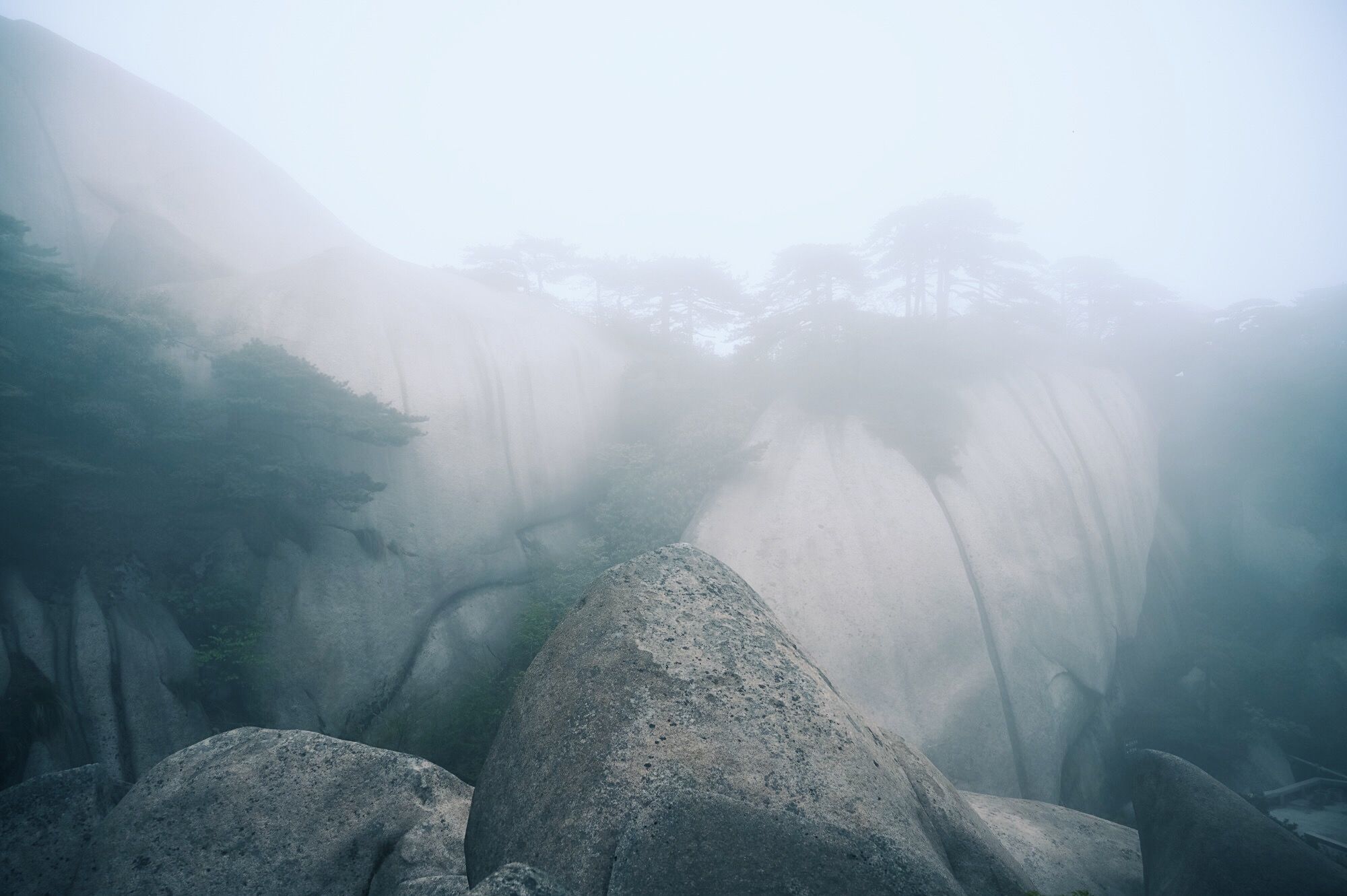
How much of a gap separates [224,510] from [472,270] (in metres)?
11.5

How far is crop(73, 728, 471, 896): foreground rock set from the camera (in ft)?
10.4

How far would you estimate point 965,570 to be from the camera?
11758 millimetres

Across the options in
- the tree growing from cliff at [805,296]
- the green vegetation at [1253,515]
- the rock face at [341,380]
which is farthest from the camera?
the tree growing from cliff at [805,296]

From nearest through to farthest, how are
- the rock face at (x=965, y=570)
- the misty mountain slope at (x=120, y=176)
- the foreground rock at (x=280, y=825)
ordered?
1. the foreground rock at (x=280, y=825)
2. the rock face at (x=965, y=570)
3. the misty mountain slope at (x=120, y=176)

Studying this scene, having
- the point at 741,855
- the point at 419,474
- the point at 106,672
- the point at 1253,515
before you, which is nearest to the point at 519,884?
the point at 741,855

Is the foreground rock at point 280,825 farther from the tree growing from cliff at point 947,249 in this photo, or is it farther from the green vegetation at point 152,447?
the tree growing from cliff at point 947,249

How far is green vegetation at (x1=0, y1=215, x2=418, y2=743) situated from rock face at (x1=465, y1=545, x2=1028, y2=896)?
24.0 ft

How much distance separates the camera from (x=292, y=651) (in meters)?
8.53

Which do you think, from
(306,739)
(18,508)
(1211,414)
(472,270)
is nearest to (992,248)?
(1211,414)

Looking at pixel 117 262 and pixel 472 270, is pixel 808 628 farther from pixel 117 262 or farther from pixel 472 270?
pixel 117 262

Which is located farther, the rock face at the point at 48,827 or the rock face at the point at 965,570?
the rock face at the point at 965,570

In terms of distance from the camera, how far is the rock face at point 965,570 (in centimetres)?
1018

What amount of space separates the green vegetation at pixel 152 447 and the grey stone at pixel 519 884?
8182 millimetres

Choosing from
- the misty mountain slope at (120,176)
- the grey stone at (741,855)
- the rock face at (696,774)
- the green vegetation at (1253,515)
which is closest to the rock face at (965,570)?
the green vegetation at (1253,515)
